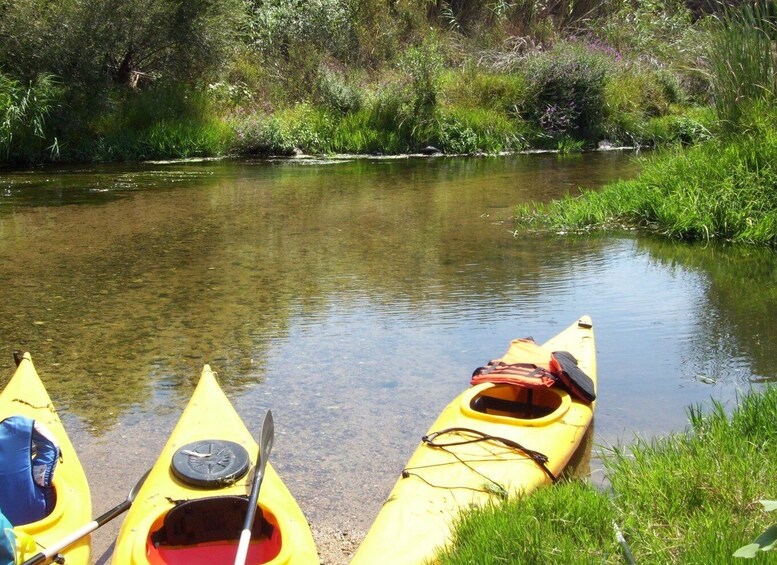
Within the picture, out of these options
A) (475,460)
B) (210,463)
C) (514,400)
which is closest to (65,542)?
(210,463)

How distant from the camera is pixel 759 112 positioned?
26.6 ft

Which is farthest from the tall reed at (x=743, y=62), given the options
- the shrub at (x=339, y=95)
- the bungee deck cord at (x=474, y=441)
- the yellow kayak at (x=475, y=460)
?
the shrub at (x=339, y=95)

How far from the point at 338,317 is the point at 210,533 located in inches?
128

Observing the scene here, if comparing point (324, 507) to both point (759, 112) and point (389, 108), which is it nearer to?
point (759, 112)

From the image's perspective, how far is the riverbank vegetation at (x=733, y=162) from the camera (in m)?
7.96

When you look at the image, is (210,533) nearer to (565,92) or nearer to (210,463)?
(210,463)

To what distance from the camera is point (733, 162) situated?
816cm

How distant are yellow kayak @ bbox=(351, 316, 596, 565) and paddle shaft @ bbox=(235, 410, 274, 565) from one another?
38cm

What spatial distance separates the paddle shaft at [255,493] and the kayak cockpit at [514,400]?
1.07 metres

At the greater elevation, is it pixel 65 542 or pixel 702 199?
pixel 702 199

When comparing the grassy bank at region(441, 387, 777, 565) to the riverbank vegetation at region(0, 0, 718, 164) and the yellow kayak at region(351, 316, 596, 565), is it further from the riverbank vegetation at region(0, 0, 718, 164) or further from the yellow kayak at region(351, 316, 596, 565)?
the riverbank vegetation at region(0, 0, 718, 164)

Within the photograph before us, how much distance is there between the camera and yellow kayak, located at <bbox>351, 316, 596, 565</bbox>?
3.00 meters

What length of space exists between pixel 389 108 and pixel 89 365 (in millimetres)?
11510

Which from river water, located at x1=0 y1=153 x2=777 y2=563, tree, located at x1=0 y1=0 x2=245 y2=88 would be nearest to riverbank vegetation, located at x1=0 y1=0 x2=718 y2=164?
tree, located at x1=0 y1=0 x2=245 y2=88
